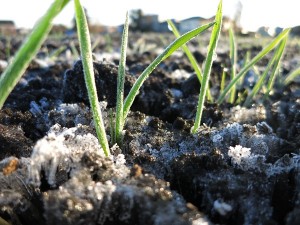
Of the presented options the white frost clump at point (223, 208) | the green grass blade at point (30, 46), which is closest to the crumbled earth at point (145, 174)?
the white frost clump at point (223, 208)

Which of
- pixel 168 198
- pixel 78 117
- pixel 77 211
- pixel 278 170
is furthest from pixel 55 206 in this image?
pixel 78 117

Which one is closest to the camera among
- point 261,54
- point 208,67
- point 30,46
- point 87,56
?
point 30,46

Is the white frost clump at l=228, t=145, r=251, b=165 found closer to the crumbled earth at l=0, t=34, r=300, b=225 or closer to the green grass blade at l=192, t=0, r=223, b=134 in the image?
the crumbled earth at l=0, t=34, r=300, b=225

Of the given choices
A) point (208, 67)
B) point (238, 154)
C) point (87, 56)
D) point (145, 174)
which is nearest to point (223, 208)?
point (145, 174)

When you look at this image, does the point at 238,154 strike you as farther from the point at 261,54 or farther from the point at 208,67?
the point at 261,54

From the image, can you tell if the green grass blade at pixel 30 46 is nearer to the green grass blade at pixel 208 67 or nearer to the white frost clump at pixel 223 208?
the white frost clump at pixel 223 208

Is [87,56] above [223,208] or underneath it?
A: above

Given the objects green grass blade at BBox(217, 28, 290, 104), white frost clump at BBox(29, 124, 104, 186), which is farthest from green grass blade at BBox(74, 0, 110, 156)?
green grass blade at BBox(217, 28, 290, 104)

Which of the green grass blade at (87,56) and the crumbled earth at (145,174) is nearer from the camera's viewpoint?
the crumbled earth at (145,174)

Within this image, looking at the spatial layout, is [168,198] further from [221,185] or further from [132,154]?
[132,154]
